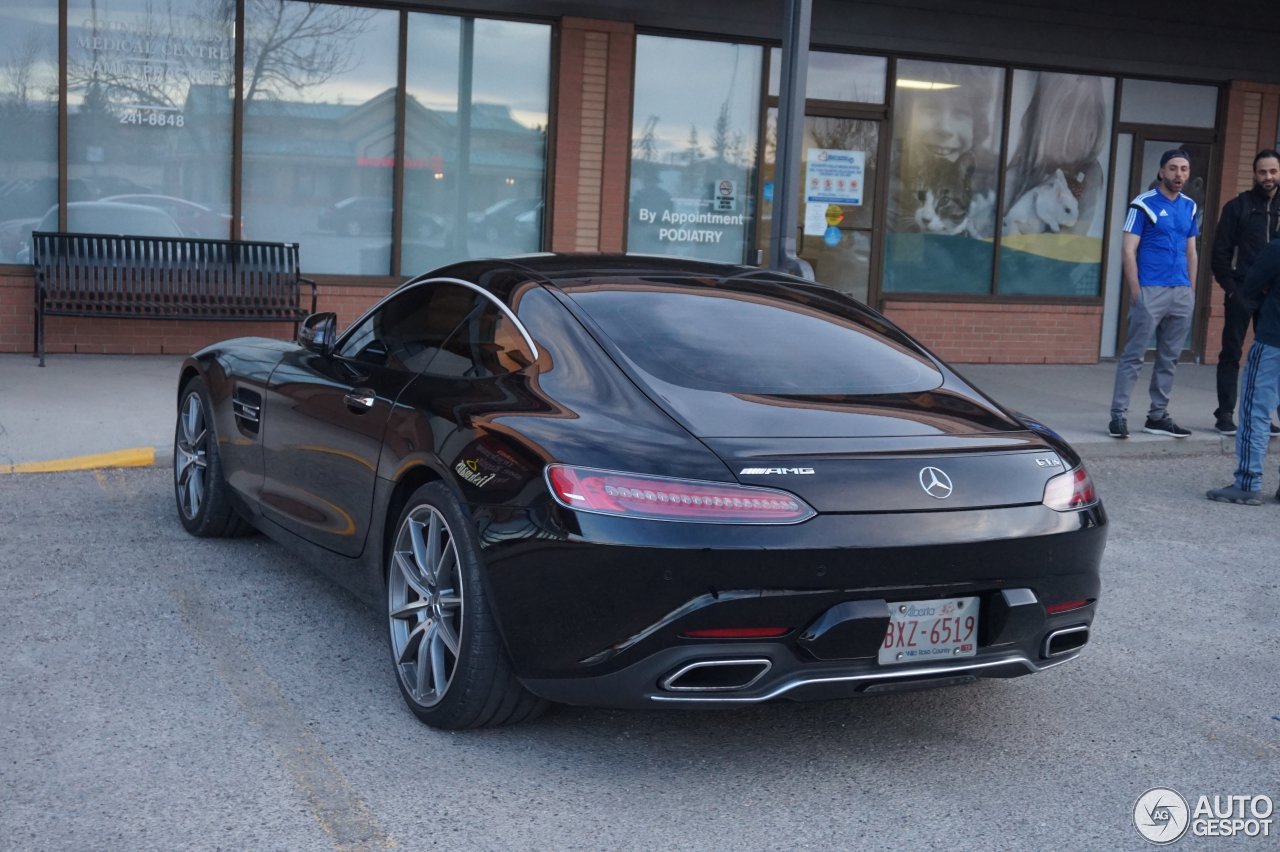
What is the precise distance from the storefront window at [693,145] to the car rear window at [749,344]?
919 cm

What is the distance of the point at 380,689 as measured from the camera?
15.4 feet

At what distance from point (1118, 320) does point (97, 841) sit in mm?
14422

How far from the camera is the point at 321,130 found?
508 inches

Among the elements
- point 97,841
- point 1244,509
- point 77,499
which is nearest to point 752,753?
point 97,841

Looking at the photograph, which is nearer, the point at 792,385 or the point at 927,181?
the point at 792,385

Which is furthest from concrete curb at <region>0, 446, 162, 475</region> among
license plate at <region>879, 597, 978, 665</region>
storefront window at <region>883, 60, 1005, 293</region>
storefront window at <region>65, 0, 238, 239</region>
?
storefront window at <region>883, 60, 1005, 293</region>

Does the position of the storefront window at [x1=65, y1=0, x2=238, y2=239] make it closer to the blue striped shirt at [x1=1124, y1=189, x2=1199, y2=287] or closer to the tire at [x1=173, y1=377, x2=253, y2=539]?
the tire at [x1=173, y1=377, x2=253, y2=539]

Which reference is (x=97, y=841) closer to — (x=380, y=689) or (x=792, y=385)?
(x=380, y=689)

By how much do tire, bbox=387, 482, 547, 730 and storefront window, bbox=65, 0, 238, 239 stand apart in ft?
29.5

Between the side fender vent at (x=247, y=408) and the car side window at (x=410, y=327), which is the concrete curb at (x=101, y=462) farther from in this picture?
the car side window at (x=410, y=327)

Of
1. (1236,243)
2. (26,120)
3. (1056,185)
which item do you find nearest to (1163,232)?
(1236,243)

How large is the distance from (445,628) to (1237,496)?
238 inches

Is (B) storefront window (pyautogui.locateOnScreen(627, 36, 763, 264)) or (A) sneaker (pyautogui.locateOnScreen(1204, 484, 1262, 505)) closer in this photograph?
(A) sneaker (pyautogui.locateOnScreen(1204, 484, 1262, 505))

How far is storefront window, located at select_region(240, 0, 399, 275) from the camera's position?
12.7 meters
